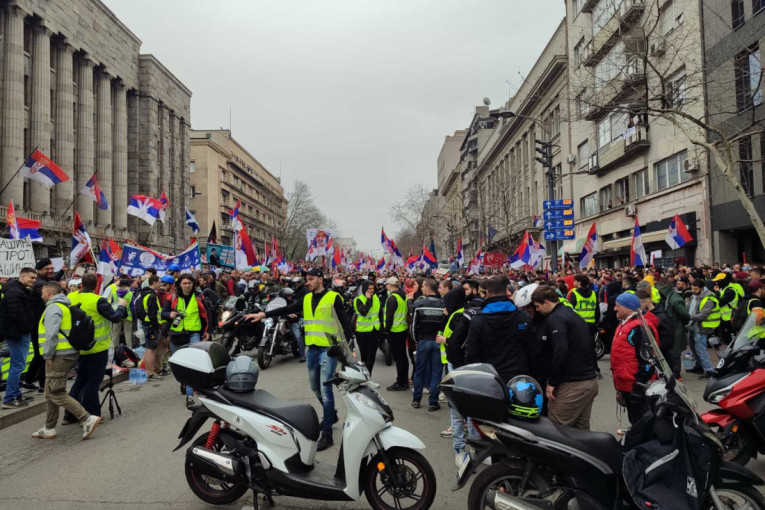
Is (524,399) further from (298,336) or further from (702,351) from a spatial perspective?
(298,336)

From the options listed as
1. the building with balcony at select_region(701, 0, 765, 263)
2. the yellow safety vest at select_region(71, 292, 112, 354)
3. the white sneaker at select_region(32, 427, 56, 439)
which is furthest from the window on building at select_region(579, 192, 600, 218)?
the white sneaker at select_region(32, 427, 56, 439)

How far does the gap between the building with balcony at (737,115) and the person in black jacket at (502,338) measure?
1683 centimetres

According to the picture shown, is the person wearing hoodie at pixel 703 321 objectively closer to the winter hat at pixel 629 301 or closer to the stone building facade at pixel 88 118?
the winter hat at pixel 629 301

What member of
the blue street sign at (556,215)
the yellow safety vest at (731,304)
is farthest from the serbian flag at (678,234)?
the yellow safety vest at (731,304)

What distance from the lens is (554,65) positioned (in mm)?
40312

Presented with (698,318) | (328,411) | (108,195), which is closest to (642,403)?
(328,411)

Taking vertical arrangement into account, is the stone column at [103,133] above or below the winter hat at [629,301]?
above

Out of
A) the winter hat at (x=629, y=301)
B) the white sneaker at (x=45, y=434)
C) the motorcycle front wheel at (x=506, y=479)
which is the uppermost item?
the winter hat at (x=629, y=301)

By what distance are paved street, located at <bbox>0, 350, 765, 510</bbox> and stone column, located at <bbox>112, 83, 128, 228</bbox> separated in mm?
43646

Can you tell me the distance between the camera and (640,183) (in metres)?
30.3

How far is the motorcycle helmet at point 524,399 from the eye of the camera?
3.80 m

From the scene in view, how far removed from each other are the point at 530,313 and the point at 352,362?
6.33ft

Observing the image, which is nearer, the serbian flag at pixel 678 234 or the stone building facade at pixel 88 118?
the serbian flag at pixel 678 234

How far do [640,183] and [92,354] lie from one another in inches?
1174
